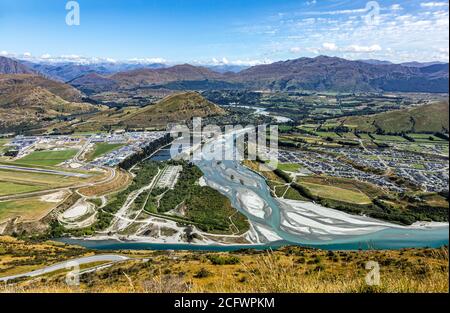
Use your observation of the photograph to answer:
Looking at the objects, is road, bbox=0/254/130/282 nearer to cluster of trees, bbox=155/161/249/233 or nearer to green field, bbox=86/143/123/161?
cluster of trees, bbox=155/161/249/233

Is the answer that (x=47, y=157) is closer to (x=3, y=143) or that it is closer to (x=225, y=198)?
(x=3, y=143)

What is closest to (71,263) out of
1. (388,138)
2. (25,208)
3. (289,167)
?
(25,208)

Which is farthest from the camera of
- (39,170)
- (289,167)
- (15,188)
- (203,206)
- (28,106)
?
(28,106)

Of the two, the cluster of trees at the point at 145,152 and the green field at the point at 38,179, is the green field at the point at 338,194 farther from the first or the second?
the green field at the point at 38,179

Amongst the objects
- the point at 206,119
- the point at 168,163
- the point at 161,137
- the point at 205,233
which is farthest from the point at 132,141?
the point at 205,233

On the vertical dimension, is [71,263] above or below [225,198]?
above

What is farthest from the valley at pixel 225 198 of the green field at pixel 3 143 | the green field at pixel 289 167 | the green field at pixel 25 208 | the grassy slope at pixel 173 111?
the grassy slope at pixel 173 111
